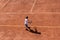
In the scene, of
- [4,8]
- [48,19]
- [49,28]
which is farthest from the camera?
[4,8]

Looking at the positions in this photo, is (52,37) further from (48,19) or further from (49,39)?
(48,19)

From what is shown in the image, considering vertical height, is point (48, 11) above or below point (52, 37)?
above

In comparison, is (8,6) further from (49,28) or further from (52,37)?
(52,37)

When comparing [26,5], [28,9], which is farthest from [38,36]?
[26,5]

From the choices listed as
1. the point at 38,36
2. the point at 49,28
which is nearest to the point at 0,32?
the point at 38,36

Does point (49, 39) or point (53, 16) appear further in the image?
point (53, 16)

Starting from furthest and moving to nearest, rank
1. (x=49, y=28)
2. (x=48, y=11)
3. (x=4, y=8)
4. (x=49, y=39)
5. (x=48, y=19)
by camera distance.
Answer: (x=4, y=8) < (x=48, y=11) < (x=48, y=19) < (x=49, y=28) < (x=49, y=39)
